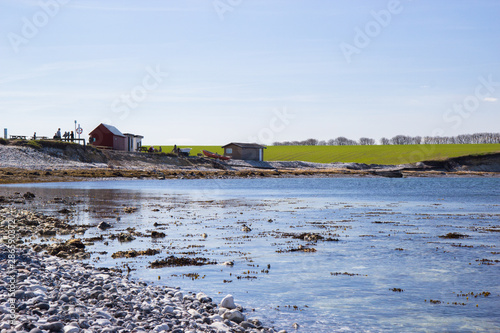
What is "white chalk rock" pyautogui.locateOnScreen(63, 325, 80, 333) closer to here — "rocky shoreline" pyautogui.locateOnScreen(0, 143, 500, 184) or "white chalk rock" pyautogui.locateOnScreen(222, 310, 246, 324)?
"white chalk rock" pyautogui.locateOnScreen(222, 310, 246, 324)

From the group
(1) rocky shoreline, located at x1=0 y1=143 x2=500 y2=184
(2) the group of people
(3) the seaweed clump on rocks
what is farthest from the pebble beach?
(2) the group of people

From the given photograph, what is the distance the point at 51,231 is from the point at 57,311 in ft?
48.2

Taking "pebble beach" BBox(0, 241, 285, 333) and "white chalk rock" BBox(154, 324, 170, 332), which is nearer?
"pebble beach" BBox(0, 241, 285, 333)

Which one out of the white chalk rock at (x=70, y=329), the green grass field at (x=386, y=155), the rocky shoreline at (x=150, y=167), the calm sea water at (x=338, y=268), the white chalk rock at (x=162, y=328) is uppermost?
the green grass field at (x=386, y=155)

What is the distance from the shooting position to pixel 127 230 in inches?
982

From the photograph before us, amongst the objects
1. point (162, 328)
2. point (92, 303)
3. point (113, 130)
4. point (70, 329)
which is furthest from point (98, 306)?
point (113, 130)

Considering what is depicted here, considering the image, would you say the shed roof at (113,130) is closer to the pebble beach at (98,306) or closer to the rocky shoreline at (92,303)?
the rocky shoreline at (92,303)

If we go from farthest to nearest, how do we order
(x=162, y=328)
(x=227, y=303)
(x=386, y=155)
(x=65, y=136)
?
(x=386, y=155) < (x=65, y=136) < (x=227, y=303) < (x=162, y=328)

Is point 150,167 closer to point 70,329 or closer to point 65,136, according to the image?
point 65,136

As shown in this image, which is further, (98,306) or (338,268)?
(338,268)

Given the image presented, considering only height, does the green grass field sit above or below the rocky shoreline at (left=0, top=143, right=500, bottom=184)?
above

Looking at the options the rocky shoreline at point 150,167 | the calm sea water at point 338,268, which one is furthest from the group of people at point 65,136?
the calm sea water at point 338,268

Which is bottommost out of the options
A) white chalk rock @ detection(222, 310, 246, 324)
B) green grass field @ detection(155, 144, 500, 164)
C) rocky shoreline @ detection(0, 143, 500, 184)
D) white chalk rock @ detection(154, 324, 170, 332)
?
white chalk rock @ detection(222, 310, 246, 324)

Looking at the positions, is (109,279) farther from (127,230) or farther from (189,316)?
(127,230)
